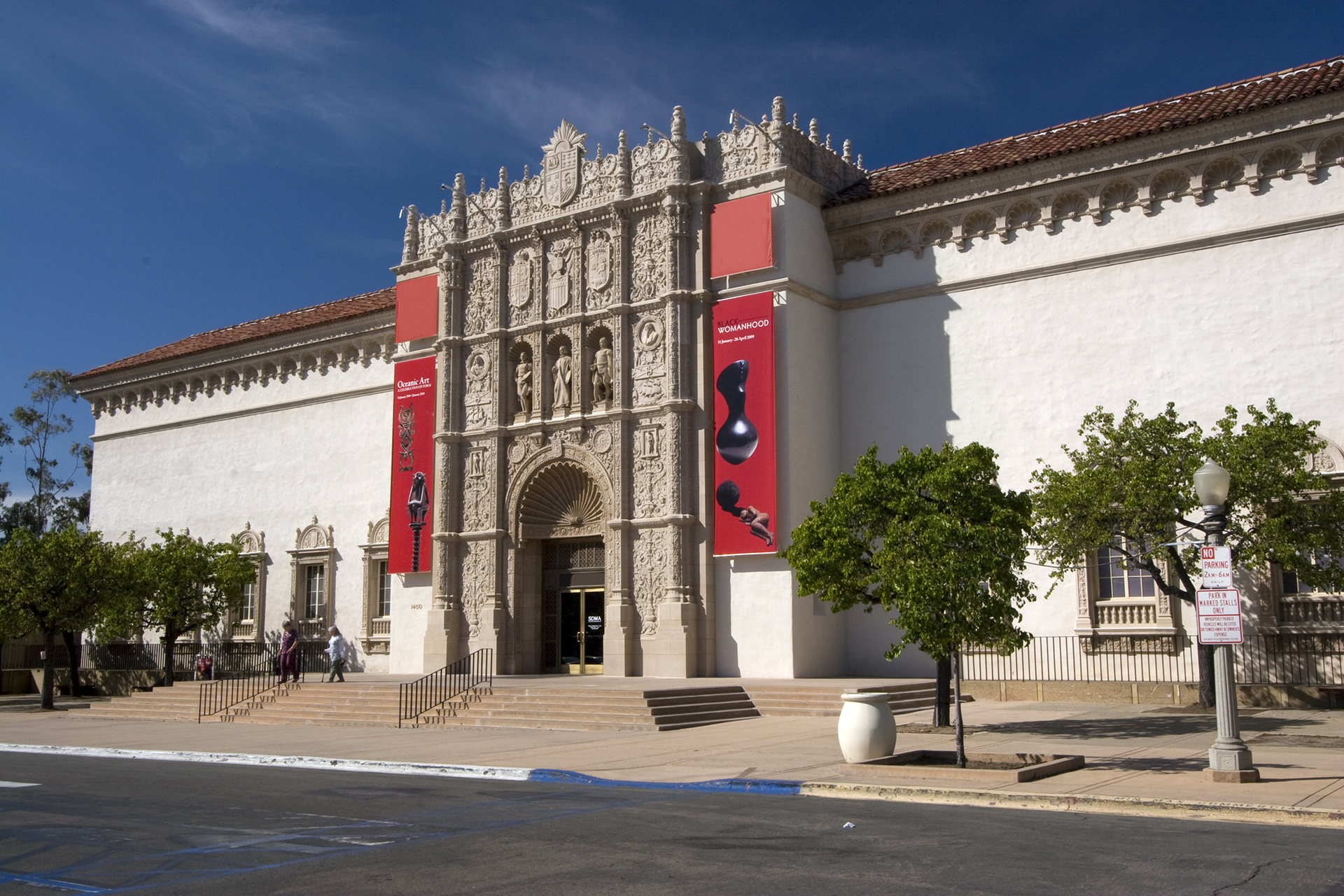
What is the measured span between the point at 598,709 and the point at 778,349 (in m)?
9.81

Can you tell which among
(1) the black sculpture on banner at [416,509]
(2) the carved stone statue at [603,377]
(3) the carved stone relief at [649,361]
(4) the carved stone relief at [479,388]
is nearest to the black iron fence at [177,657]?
(1) the black sculpture on banner at [416,509]

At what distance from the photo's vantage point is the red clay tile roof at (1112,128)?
957 inches

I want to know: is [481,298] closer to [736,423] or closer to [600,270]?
[600,270]

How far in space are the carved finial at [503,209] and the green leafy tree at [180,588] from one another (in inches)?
534

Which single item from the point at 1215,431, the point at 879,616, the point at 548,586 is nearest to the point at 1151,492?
the point at 1215,431

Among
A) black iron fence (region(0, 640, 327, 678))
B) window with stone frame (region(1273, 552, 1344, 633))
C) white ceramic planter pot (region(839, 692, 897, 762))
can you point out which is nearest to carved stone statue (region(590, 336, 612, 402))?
black iron fence (region(0, 640, 327, 678))

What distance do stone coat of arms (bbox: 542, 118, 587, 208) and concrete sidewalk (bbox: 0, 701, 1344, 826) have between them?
1522cm

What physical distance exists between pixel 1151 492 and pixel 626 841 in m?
13.9

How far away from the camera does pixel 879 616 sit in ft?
90.7

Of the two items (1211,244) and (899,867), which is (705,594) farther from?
(899,867)

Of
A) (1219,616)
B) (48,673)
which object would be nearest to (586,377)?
(48,673)

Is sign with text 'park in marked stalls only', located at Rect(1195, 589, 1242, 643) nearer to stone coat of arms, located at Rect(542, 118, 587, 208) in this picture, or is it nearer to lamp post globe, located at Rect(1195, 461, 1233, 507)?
lamp post globe, located at Rect(1195, 461, 1233, 507)

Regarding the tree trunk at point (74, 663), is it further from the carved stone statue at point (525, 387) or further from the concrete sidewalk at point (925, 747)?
the carved stone statue at point (525, 387)

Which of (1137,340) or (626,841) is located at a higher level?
(1137,340)
